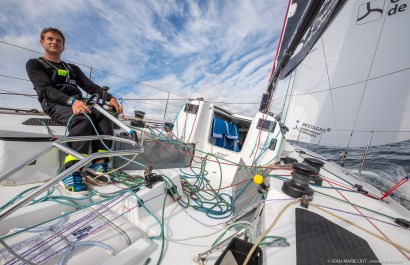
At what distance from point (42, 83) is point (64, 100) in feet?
0.90

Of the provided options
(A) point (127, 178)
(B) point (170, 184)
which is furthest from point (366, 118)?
(A) point (127, 178)

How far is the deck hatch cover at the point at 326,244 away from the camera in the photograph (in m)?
0.56

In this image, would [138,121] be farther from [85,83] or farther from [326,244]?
[326,244]

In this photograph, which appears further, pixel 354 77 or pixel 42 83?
pixel 354 77

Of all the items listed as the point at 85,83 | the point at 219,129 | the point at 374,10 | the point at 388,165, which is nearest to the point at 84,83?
the point at 85,83

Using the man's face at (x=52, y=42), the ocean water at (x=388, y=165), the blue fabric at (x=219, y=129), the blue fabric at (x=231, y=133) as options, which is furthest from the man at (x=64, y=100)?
the ocean water at (x=388, y=165)

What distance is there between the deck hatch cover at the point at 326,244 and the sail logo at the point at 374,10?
6000mm

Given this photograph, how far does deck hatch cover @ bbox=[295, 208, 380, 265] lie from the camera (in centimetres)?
56

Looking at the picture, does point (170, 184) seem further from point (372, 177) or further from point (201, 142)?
point (372, 177)

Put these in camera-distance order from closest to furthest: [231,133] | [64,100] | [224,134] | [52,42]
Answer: [64,100], [52,42], [224,134], [231,133]

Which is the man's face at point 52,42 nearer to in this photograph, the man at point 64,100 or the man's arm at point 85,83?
the man at point 64,100

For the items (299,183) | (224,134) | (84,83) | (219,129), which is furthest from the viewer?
(224,134)

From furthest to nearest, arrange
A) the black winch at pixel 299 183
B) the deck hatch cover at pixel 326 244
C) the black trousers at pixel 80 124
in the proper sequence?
Result: the black trousers at pixel 80 124, the black winch at pixel 299 183, the deck hatch cover at pixel 326 244

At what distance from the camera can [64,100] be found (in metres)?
1.43
